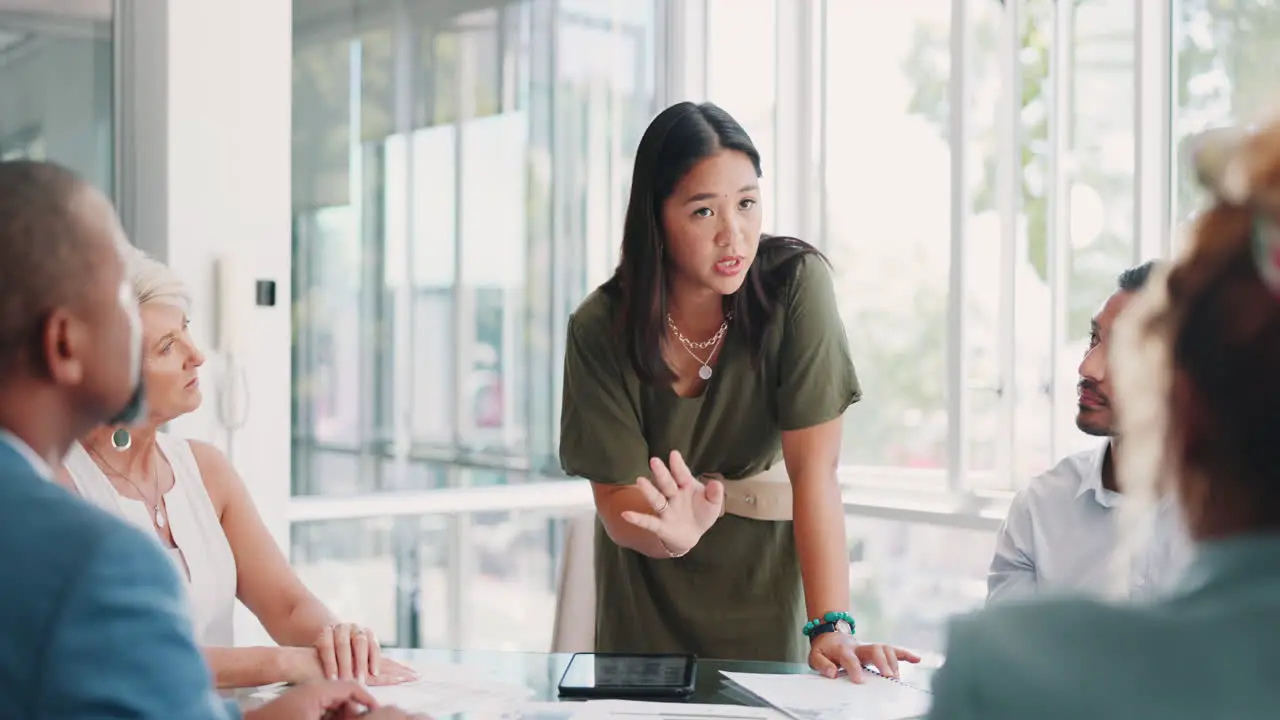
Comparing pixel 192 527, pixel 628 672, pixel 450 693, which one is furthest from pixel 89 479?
pixel 628 672

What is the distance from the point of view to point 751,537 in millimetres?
2367

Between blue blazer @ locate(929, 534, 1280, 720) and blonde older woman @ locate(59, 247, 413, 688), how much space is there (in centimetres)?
147

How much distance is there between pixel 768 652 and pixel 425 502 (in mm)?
2035

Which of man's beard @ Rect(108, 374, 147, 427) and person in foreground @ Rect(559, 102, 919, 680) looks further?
person in foreground @ Rect(559, 102, 919, 680)

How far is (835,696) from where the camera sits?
1.76 m

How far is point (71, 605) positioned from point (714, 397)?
1.54m

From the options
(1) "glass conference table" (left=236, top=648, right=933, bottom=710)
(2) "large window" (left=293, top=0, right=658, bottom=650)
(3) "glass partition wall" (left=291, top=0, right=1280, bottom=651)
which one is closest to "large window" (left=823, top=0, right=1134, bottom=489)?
(3) "glass partition wall" (left=291, top=0, right=1280, bottom=651)

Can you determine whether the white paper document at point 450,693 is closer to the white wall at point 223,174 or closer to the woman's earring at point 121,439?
the woman's earring at point 121,439

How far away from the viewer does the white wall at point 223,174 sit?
347 centimetres

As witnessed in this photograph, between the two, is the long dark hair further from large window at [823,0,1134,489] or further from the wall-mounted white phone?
large window at [823,0,1134,489]

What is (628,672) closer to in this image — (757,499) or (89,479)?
(757,499)

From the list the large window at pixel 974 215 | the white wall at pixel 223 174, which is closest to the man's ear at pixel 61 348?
the white wall at pixel 223 174

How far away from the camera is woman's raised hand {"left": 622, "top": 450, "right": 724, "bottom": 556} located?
2.07 metres

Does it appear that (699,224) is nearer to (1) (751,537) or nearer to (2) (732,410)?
(2) (732,410)
